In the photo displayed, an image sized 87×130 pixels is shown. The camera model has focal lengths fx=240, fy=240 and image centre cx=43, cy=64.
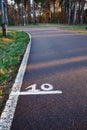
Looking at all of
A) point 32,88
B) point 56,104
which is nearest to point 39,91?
point 32,88

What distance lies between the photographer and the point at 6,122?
405cm

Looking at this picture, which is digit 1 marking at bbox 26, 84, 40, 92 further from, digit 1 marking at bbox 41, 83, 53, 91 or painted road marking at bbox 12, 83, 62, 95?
digit 1 marking at bbox 41, 83, 53, 91

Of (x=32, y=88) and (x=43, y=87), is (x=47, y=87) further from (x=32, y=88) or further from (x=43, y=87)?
(x=32, y=88)

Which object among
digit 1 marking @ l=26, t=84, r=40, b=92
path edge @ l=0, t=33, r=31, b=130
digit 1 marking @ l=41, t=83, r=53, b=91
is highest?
digit 1 marking @ l=41, t=83, r=53, b=91

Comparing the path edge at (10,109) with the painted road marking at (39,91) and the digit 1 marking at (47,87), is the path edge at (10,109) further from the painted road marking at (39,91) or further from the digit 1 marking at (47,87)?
the digit 1 marking at (47,87)

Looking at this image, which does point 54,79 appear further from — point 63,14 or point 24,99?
point 63,14

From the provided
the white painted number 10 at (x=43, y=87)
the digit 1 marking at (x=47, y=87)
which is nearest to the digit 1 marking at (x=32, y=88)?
the white painted number 10 at (x=43, y=87)

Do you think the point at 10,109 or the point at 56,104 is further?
the point at 56,104

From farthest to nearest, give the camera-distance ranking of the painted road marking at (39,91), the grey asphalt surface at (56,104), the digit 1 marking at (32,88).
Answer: the digit 1 marking at (32,88) < the painted road marking at (39,91) < the grey asphalt surface at (56,104)

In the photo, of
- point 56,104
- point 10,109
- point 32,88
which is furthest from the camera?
point 32,88

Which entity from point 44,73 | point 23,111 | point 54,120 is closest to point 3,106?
point 23,111

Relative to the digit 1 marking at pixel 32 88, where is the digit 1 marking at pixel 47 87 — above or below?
above

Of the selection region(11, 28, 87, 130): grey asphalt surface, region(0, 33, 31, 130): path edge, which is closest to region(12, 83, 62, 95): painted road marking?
region(11, 28, 87, 130): grey asphalt surface

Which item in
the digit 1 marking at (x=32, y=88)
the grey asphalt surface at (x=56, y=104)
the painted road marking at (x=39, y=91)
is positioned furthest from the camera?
the digit 1 marking at (x=32, y=88)
